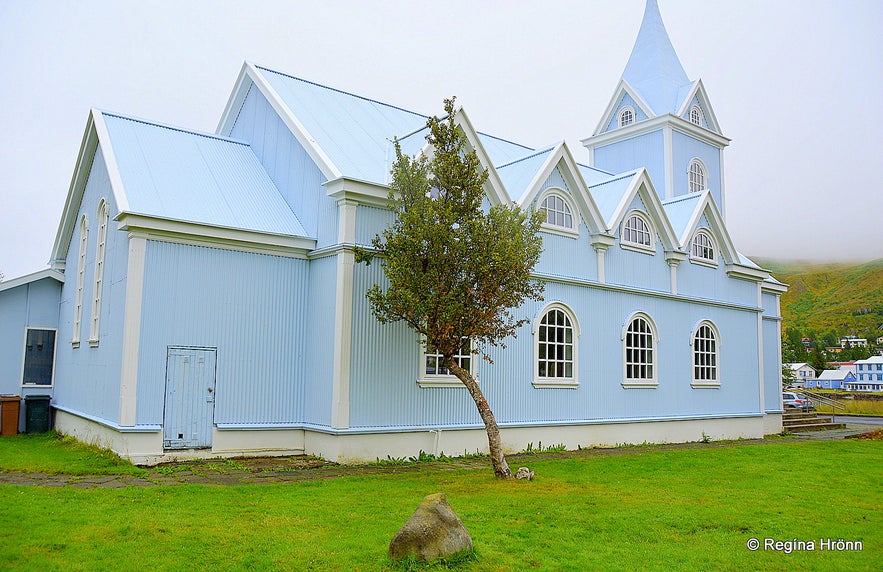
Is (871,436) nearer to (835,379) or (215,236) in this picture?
(215,236)

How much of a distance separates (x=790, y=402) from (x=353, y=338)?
29.8m

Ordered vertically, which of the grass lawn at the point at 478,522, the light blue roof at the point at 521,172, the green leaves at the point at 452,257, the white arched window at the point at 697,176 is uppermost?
the white arched window at the point at 697,176

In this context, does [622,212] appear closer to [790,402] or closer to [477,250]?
[477,250]

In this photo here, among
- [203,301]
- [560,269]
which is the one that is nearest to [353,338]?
[203,301]

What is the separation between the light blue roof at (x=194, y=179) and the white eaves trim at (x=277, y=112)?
4.68ft

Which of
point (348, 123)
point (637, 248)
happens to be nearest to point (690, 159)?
point (637, 248)

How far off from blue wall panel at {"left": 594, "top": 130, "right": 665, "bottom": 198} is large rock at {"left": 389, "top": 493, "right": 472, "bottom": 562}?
861 inches

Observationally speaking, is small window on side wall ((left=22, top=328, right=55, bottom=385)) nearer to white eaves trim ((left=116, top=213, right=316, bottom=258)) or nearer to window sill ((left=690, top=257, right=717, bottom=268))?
white eaves trim ((left=116, top=213, right=316, bottom=258))

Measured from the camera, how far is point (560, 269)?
18000 mm

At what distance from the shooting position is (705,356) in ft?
73.4

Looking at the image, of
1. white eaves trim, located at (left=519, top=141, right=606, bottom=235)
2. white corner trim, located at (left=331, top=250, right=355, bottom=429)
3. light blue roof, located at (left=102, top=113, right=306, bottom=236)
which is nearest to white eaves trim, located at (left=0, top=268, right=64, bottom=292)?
light blue roof, located at (left=102, top=113, right=306, bottom=236)

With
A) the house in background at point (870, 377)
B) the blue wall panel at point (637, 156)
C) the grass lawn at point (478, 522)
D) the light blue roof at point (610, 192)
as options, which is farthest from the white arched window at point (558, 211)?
the house in background at point (870, 377)

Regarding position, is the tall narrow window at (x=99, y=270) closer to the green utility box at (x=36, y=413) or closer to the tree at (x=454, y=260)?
the green utility box at (x=36, y=413)

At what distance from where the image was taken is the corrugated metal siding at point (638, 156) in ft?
88.2
